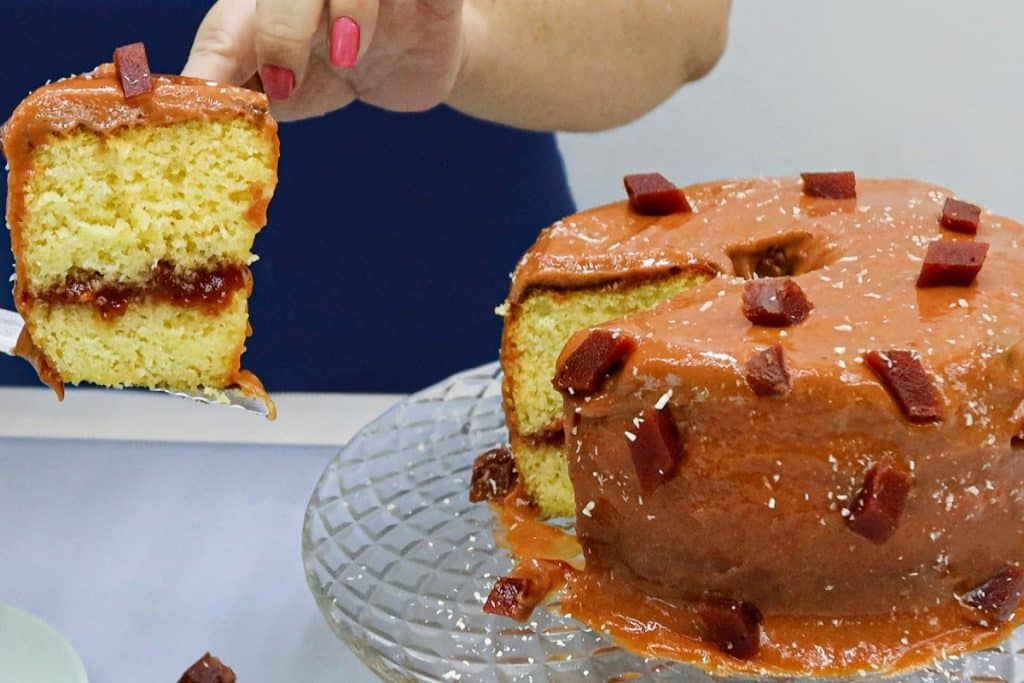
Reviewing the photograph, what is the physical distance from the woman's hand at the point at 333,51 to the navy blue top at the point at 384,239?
562 mm

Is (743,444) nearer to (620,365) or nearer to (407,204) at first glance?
(620,365)

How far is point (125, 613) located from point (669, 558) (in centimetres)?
95

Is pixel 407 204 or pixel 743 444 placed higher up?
pixel 743 444

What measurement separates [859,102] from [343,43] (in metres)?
2.74

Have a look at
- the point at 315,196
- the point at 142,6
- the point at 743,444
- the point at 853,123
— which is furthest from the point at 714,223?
the point at 853,123

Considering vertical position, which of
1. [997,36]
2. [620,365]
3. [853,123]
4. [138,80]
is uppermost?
[138,80]

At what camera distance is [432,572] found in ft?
6.68

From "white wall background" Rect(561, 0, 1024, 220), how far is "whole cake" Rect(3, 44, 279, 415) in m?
2.64

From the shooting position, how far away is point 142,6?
9.75 feet

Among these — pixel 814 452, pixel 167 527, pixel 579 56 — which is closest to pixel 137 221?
pixel 167 527

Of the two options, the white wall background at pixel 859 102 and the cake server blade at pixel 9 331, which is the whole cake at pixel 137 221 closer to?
the cake server blade at pixel 9 331

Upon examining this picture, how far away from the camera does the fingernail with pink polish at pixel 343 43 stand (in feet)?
6.51

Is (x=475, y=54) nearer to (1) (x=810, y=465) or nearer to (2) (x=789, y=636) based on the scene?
(1) (x=810, y=465)

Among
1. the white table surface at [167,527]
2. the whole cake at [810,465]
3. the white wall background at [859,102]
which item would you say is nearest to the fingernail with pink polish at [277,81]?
the whole cake at [810,465]
